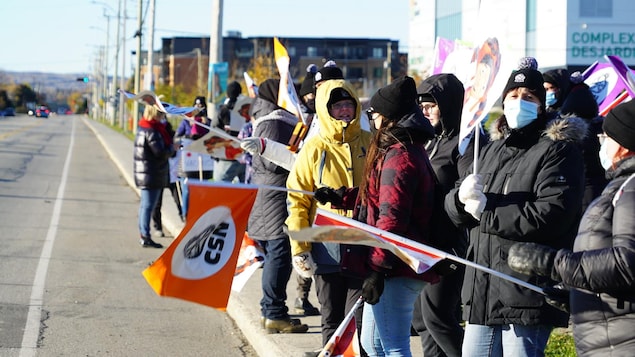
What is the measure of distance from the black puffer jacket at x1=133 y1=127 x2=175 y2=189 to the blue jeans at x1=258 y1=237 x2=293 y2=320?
511 centimetres

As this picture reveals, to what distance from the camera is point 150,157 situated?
1212 centimetres

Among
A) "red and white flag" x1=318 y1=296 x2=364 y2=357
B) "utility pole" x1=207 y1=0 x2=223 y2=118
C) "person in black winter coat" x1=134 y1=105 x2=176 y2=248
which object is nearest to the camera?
"red and white flag" x1=318 y1=296 x2=364 y2=357

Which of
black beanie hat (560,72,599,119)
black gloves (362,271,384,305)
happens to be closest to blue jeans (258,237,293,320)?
black beanie hat (560,72,599,119)

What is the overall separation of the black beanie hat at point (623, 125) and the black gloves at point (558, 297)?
0.73 metres

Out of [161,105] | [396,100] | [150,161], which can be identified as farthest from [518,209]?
[150,161]

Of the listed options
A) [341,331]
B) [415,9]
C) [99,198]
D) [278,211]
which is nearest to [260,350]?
[278,211]

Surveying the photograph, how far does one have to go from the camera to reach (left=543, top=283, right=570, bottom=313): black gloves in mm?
3807

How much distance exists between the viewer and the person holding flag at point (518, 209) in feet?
13.8

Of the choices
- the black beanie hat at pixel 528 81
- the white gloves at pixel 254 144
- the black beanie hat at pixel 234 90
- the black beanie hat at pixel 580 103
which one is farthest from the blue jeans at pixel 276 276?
the black beanie hat at pixel 234 90

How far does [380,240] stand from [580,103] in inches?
132

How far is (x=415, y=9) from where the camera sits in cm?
8050

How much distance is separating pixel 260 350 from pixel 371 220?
2.82 m

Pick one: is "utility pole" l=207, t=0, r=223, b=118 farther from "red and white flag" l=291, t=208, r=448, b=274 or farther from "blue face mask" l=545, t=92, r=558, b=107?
"red and white flag" l=291, t=208, r=448, b=274

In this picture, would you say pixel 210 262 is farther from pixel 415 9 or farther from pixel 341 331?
pixel 415 9
